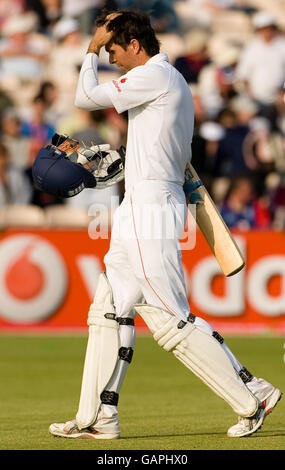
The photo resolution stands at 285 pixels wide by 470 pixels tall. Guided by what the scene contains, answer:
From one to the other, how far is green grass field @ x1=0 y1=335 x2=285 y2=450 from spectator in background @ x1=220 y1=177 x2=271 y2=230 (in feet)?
4.95

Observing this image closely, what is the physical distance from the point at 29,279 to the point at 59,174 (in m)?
6.58

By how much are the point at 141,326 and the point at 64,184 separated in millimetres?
6820

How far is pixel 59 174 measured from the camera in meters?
5.48

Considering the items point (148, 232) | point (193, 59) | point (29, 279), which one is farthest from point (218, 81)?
point (148, 232)

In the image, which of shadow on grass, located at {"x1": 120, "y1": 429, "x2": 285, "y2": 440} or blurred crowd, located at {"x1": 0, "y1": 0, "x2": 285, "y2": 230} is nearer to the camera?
shadow on grass, located at {"x1": 120, "y1": 429, "x2": 285, "y2": 440}

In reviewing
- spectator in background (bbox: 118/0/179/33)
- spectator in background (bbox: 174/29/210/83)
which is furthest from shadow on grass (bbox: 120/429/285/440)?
spectator in background (bbox: 118/0/179/33)

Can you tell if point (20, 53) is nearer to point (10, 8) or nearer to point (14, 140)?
point (10, 8)

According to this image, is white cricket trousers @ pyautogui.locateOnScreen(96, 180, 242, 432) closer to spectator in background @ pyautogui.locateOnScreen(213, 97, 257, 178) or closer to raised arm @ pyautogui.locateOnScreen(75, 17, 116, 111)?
raised arm @ pyautogui.locateOnScreen(75, 17, 116, 111)

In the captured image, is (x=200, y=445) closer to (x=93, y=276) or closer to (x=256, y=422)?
(x=256, y=422)

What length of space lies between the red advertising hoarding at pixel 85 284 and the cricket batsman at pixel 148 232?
21.0 feet

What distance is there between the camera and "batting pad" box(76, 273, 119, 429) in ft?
18.3

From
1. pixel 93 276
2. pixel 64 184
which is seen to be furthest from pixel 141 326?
pixel 64 184

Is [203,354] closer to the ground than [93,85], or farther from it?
closer to the ground

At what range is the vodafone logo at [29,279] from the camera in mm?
11867
